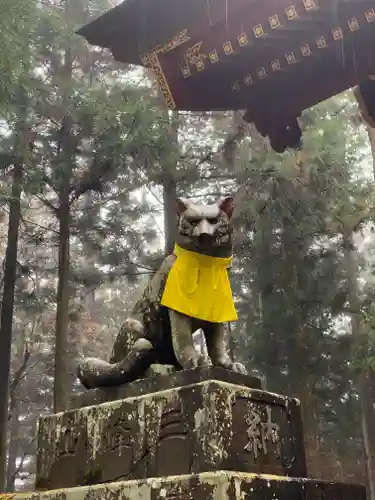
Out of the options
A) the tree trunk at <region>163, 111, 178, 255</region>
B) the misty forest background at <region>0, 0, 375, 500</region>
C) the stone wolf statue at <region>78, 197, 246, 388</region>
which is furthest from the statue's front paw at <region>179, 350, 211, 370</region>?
the tree trunk at <region>163, 111, 178, 255</region>

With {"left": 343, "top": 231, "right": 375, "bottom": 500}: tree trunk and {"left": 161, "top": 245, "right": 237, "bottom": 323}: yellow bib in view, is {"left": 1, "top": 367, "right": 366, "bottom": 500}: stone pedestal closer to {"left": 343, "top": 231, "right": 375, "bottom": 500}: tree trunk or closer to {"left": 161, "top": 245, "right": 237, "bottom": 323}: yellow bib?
{"left": 161, "top": 245, "right": 237, "bottom": 323}: yellow bib

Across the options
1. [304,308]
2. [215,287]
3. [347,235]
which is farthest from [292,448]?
[347,235]

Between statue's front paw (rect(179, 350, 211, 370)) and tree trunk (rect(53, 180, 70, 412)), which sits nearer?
statue's front paw (rect(179, 350, 211, 370))

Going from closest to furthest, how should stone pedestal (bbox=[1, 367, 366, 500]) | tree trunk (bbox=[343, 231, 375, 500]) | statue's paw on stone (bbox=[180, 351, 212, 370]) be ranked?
Result: stone pedestal (bbox=[1, 367, 366, 500])
statue's paw on stone (bbox=[180, 351, 212, 370])
tree trunk (bbox=[343, 231, 375, 500])

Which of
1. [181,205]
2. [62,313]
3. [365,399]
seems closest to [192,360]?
[181,205]

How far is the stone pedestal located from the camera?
9.41 ft

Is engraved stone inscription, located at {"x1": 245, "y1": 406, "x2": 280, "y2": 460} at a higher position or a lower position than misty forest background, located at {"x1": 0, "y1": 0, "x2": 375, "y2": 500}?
lower

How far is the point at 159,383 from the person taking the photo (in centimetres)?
337

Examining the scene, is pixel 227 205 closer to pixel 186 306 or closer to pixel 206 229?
pixel 206 229

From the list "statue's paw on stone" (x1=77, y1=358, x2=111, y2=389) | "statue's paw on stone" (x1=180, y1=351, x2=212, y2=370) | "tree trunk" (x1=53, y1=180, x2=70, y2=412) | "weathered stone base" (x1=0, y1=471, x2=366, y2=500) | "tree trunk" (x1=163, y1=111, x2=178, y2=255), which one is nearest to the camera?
"weathered stone base" (x1=0, y1=471, x2=366, y2=500)

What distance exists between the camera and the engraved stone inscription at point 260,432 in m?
3.08

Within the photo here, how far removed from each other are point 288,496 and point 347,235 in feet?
30.1

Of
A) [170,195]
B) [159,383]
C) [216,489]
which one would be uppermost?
[170,195]

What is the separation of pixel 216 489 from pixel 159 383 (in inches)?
32.0
